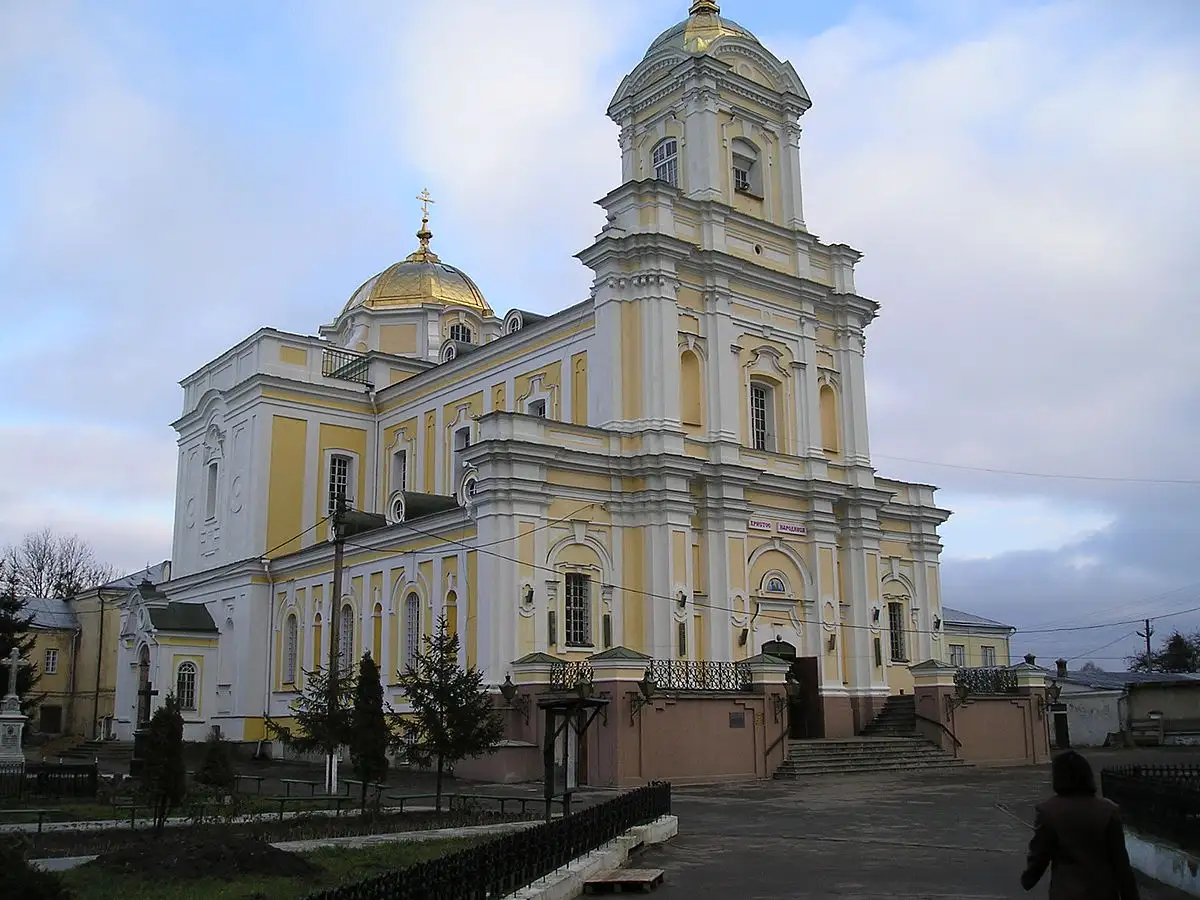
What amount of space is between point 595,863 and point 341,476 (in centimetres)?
3197

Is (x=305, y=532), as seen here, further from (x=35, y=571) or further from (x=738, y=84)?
(x=35, y=571)

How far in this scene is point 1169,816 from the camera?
37.7ft

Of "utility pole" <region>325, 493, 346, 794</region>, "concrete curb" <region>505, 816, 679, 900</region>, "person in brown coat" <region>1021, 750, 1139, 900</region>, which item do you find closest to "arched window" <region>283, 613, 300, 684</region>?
"utility pole" <region>325, 493, 346, 794</region>

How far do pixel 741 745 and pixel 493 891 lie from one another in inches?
696

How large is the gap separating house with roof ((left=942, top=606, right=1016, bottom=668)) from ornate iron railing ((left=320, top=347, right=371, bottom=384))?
98.1 feet

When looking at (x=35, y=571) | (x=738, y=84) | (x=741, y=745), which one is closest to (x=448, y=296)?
(x=738, y=84)

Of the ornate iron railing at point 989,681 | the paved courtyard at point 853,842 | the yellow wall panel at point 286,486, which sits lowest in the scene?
the paved courtyard at point 853,842

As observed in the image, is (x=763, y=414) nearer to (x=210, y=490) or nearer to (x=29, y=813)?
(x=210, y=490)

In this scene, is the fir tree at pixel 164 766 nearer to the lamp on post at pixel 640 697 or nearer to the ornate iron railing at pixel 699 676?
the lamp on post at pixel 640 697

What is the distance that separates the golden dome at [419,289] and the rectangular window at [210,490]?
395 inches

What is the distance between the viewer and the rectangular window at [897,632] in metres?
37.0

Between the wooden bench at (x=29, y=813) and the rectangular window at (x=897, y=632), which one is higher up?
the rectangular window at (x=897, y=632)

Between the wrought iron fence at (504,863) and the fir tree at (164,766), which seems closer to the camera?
the wrought iron fence at (504,863)

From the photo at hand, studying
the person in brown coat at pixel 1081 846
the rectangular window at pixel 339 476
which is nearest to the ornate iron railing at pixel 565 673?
the rectangular window at pixel 339 476
